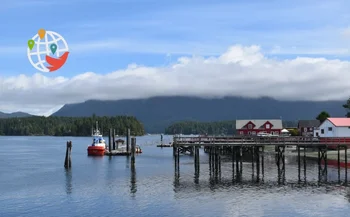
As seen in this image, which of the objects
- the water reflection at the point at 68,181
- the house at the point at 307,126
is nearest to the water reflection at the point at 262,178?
the water reflection at the point at 68,181

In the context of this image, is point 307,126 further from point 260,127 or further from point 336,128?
point 336,128

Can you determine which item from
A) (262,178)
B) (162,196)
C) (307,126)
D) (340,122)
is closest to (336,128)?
(340,122)

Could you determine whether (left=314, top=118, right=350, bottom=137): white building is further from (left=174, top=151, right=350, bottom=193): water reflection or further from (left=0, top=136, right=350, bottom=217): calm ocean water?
(left=0, top=136, right=350, bottom=217): calm ocean water

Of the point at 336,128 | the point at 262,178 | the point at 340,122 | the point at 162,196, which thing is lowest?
the point at 162,196

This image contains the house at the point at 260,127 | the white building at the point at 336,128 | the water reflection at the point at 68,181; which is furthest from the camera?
the house at the point at 260,127

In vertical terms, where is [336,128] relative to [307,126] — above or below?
below

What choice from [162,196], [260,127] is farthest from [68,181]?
[260,127]

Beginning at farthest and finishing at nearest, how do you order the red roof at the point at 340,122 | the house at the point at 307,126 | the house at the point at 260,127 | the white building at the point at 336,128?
the house at the point at 307,126
the house at the point at 260,127
the red roof at the point at 340,122
the white building at the point at 336,128

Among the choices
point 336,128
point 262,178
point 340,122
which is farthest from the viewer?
point 340,122

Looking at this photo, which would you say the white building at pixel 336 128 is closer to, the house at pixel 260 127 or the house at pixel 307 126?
the house at pixel 260 127

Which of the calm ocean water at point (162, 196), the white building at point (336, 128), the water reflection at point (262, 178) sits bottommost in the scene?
the calm ocean water at point (162, 196)

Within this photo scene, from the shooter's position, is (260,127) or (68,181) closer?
(68,181)

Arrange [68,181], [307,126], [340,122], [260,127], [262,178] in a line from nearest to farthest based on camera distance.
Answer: [68,181], [262,178], [340,122], [260,127], [307,126]

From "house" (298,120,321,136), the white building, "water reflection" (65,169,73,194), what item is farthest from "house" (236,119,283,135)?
"water reflection" (65,169,73,194)
